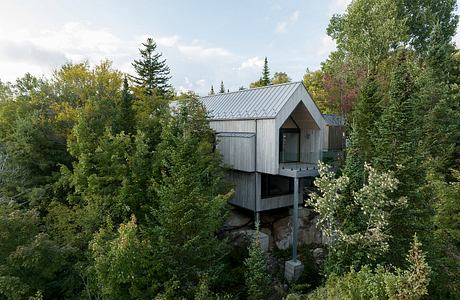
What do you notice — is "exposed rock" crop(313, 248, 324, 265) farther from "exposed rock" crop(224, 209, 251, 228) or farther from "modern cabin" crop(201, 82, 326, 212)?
"exposed rock" crop(224, 209, 251, 228)

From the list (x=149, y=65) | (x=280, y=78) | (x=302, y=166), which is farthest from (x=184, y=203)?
(x=280, y=78)

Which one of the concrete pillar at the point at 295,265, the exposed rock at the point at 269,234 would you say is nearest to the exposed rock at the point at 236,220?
the exposed rock at the point at 269,234

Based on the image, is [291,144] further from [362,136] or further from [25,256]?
[25,256]

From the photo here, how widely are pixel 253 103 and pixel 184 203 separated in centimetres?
916

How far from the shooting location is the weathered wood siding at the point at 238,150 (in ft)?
53.0

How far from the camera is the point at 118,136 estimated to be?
42.8 ft

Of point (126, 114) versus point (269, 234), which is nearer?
point (126, 114)

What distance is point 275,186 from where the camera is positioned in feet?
57.6

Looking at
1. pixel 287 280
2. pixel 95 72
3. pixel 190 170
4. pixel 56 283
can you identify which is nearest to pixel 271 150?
pixel 190 170

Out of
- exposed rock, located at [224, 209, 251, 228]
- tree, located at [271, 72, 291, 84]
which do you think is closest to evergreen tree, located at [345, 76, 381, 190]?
exposed rock, located at [224, 209, 251, 228]

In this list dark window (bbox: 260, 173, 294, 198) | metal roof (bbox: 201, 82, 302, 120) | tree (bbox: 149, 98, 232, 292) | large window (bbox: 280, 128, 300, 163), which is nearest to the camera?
tree (bbox: 149, 98, 232, 292)

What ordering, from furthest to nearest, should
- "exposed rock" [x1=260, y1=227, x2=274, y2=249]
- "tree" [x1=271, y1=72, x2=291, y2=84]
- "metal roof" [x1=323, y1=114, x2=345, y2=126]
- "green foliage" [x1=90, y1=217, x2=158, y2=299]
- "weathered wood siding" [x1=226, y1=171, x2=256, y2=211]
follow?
"tree" [x1=271, y1=72, x2=291, y2=84], "metal roof" [x1=323, y1=114, x2=345, y2=126], "exposed rock" [x1=260, y1=227, x2=274, y2=249], "weathered wood siding" [x1=226, y1=171, x2=256, y2=211], "green foliage" [x1=90, y1=217, x2=158, y2=299]

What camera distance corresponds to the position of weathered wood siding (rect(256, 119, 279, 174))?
586 inches

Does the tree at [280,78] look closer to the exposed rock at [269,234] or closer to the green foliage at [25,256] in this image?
the exposed rock at [269,234]
